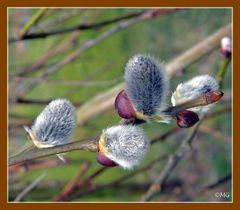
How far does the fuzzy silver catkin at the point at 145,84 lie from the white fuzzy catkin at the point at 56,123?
131 mm

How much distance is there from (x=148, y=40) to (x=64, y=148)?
7.13 ft

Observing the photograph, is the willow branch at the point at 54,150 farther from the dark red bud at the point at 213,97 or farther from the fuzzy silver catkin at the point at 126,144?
the dark red bud at the point at 213,97

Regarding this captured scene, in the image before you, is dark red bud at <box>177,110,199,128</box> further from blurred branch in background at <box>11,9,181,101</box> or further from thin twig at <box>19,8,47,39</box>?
blurred branch in background at <box>11,9,181,101</box>

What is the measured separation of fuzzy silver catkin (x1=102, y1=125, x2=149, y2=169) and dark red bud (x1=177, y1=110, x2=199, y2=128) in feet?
0.19

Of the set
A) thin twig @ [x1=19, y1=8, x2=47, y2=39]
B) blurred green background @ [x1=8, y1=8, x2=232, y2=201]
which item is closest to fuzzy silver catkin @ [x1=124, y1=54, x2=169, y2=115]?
thin twig @ [x1=19, y1=8, x2=47, y2=39]

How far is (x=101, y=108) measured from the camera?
151 cm

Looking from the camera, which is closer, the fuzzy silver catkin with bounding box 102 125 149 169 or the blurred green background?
the fuzzy silver catkin with bounding box 102 125 149 169

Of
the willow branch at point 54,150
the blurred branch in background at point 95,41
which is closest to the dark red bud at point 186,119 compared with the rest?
the willow branch at point 54,150

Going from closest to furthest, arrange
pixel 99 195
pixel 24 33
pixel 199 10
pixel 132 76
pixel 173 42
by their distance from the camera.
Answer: pixel 132 76 < pixel 24 33 < pixel 99 195 < pixel 199 10 < pixel 173 42

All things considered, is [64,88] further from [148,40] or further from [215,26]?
[215,26]

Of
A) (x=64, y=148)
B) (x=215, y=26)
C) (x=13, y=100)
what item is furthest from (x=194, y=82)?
(x=215, y=26)

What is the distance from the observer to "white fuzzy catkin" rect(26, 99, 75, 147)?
72 cm

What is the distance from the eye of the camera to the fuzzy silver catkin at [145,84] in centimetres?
66

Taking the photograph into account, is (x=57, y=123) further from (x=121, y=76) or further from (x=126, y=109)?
(x=121, y=76)
